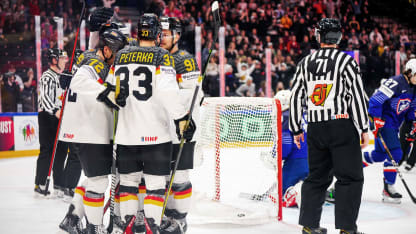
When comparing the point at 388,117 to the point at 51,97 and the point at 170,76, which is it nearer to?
the point at 170,76

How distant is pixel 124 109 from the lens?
2.63m

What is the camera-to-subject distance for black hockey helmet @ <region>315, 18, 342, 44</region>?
110 inches

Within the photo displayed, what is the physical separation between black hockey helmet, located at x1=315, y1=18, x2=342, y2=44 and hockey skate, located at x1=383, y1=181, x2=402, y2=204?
6.14 ft

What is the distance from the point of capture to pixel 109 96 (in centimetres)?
257

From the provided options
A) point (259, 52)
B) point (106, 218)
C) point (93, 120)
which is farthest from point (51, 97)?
point (259, 52)

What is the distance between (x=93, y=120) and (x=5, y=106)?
4.80 m

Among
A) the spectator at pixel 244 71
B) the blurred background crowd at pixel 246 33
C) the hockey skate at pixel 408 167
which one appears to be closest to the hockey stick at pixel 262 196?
the hockey skate at pixel 408 167

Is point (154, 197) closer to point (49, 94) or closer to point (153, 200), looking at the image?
point (153, 200)

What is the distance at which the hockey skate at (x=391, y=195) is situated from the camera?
413 centimetres

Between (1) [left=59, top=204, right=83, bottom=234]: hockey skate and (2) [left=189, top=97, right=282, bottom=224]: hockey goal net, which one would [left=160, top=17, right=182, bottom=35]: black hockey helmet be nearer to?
(2) [left=189, top=97, right=282, bottom=224]: hockey goal net

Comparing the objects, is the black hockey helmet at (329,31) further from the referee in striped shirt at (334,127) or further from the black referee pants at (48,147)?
the black referee pants at (48,147)

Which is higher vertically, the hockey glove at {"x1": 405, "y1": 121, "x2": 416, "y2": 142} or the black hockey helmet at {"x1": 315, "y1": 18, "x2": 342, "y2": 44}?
the black hockey helmet at {"x1": 315, "y1": 18, "x2": 342, "y2": 44}

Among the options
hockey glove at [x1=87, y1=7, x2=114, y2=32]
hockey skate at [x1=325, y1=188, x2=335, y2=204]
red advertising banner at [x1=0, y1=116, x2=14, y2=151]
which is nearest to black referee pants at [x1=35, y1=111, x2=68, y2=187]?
hockey glove at [x1=87, y1=7, x2=114, y2=32]

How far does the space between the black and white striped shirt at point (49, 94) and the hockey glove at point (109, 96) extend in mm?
1915
